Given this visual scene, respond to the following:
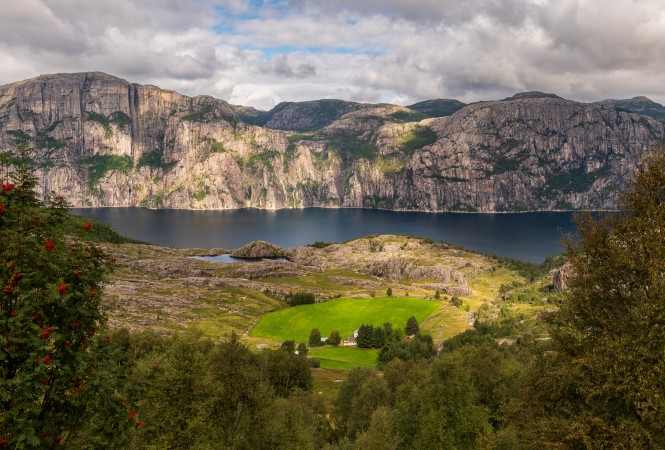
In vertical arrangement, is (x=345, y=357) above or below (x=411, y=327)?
below

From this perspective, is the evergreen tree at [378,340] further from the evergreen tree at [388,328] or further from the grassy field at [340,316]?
the grassy field at [340,316]

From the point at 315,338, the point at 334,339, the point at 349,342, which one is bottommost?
the point at 349,342

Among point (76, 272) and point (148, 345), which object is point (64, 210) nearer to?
point (76, 272)

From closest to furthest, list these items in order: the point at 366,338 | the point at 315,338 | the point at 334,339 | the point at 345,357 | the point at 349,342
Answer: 1. the point at 345,357
2. the point at 366,338
3. the point at 349,342
4. the point at 334,339
5. the point at 315,338

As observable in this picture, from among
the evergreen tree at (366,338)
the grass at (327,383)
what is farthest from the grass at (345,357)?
the grass at (327,383)

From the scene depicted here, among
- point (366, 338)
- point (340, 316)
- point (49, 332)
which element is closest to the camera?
point (49, 332)

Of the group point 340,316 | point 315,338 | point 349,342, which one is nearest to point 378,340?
point 349,342

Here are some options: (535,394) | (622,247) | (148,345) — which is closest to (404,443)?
(535,394)

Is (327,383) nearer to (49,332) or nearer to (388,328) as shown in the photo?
(388,328)
